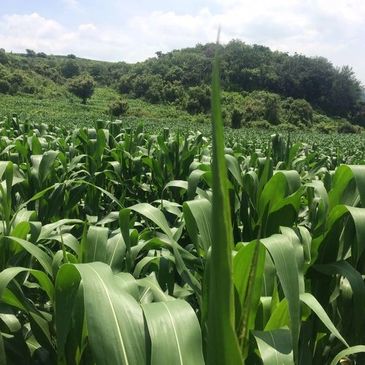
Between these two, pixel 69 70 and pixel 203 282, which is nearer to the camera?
pixel 203 282

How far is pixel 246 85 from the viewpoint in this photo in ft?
241

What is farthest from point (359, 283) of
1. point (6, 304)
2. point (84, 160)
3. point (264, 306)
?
point (84, 160)

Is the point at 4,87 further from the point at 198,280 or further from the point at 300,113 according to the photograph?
the point at 198,280

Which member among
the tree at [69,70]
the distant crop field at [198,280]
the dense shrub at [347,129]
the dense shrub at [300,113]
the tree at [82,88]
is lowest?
the distant crop field at [198,280]

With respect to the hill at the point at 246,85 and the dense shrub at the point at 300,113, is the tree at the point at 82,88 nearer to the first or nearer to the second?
the hill at the point at 246,85

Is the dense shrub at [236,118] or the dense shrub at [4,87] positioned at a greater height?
the dense shrub at [4,87]

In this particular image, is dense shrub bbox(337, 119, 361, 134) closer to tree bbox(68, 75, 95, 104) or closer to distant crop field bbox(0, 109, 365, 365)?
tree bbox(68, 75, 95, 104)

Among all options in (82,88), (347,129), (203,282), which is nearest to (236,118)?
(347,129)

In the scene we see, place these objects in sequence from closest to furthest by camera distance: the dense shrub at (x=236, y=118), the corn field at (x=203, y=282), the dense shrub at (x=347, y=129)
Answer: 1. the corn field at (x=203, y=282)
2. the dense shrub at (x=236, y=118)
3. the dense shrub at (x=347, y=129)

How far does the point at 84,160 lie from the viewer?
11.4 ft

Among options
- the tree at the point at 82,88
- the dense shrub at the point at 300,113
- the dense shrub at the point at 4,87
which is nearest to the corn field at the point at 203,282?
the dense shrub at the point at 300,113

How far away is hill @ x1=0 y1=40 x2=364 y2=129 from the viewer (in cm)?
5682

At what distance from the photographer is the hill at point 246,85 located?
5682 cm

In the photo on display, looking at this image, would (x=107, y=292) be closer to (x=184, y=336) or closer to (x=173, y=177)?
(x=184, y=336)
